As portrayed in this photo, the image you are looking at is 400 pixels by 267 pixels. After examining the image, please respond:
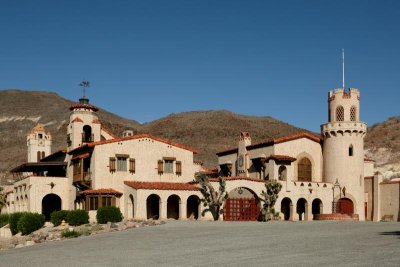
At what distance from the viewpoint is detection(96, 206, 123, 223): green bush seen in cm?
4678

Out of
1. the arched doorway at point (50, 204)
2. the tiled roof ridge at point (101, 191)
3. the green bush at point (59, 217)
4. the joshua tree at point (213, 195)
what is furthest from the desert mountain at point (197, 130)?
the green bush at point (59, 217)

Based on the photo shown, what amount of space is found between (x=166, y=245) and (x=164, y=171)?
27.8m

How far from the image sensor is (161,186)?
51.5m

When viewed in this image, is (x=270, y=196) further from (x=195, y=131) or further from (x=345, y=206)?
(x=195, y=131)

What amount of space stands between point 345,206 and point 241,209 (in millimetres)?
10485

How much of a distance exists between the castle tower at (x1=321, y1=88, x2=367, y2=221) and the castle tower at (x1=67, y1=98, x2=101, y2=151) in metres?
22.6

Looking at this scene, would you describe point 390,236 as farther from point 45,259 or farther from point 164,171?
point 164,171

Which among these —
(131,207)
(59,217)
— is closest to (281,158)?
(131,207)

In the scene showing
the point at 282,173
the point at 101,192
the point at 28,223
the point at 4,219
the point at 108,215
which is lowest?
the point at 4,219

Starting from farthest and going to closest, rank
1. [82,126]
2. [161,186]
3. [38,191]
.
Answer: [82,126] → [38,191] → [161,186]

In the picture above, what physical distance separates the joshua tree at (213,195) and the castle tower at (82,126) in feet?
45.3

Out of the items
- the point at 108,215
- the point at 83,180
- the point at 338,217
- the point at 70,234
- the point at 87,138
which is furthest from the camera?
the point at 87,138

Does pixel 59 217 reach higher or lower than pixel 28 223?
higher

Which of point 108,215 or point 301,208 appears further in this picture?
point 301,208
